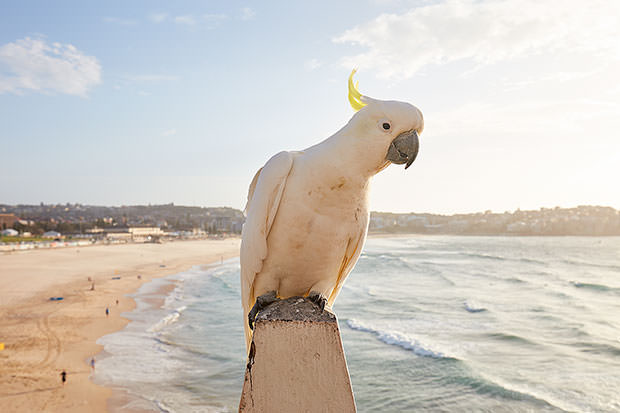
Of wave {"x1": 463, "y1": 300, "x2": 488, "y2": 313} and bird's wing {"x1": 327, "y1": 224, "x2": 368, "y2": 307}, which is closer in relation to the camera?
bird's wing {"x1": 327, "y1": 224, "x2": 368, "y2": 307}

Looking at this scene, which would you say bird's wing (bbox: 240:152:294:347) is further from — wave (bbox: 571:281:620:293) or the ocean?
wave (bbox: 571:281:620:293)

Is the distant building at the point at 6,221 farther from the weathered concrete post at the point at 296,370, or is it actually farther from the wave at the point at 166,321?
the weathered concrete post at the point at 296,370

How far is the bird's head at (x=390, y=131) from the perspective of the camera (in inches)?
98.7

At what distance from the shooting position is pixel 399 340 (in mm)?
14969

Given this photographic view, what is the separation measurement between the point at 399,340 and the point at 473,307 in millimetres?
7053

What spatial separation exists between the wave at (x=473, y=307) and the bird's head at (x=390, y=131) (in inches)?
745

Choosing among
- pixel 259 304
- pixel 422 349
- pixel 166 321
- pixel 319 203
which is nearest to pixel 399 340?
pixel 422 349

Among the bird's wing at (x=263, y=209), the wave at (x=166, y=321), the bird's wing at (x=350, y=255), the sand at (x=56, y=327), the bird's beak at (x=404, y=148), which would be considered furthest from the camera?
the wave at (x=166, y=321)

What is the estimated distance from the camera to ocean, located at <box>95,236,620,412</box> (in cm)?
1068

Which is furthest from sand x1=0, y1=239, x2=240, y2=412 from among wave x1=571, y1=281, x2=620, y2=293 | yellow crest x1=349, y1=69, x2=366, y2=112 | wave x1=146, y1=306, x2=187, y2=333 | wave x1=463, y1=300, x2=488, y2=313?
wave x1=571, y1=281, x2=620, y2=293

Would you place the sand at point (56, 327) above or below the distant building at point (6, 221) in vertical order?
below

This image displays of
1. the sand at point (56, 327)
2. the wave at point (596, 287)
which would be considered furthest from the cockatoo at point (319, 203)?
the wave at point (596, 287)

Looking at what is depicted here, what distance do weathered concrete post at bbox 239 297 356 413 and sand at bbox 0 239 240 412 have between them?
10.0m

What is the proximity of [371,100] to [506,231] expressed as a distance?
12106cm
